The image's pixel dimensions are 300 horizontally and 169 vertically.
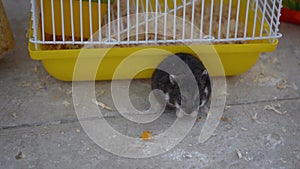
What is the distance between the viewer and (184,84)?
7.18 ft

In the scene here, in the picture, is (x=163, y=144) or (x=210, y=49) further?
(x=210, y=49)

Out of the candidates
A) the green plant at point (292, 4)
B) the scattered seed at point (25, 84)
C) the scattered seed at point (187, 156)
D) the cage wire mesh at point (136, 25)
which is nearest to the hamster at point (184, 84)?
the cage wire mesh at point (136, 25)

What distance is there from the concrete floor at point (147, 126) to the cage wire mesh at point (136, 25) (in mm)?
226

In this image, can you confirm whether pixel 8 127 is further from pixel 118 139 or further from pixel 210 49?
pixel 210 49

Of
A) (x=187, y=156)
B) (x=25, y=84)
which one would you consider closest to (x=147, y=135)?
(x=187, y=156)

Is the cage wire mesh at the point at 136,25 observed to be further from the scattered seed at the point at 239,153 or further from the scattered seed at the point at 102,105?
the scattered seed at the point at 239,153

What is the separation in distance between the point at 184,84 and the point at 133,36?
0.45m

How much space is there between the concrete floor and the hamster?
8 centimetres

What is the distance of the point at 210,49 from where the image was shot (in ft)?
7.50

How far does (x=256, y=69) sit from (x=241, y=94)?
250mm

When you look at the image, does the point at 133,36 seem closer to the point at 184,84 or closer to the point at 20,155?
the point at 184,84

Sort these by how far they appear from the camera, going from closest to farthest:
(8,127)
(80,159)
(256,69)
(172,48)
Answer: (80,159) < (8,127) < (172,48) < (256,69)

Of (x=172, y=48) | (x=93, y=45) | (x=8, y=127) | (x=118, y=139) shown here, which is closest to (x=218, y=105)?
(x=172, y=48)

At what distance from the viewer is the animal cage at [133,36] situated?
2252 mm
